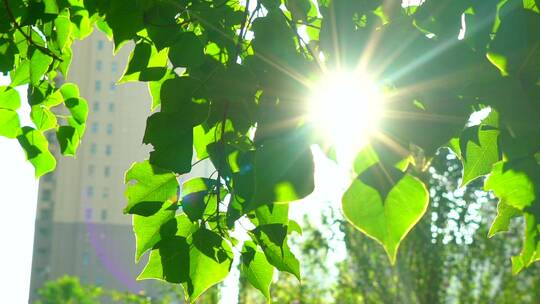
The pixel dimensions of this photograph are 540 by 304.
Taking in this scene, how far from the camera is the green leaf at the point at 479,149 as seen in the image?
2.12 feet

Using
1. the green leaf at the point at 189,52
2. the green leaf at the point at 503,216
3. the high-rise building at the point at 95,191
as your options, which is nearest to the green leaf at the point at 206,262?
the green leaf at the point at 189,52

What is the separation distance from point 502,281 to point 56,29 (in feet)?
28.8

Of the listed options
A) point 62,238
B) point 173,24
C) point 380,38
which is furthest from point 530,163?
point 62,238

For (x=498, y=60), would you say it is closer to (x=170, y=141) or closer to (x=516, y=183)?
(x=516, y=183)

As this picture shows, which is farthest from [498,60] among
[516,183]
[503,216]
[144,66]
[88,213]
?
[88,213]

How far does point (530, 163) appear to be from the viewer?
57 centimetres

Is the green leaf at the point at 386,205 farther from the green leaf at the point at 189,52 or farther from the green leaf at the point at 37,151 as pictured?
the green leaf at the point at 37,151

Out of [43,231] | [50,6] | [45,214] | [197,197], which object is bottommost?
[197,197]

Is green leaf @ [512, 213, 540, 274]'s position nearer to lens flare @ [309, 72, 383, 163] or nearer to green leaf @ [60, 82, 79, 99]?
lens flare @ [309, 72, 383, 163]

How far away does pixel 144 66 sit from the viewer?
0.91 meters

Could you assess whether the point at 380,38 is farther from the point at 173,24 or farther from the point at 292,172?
the point at 173,24

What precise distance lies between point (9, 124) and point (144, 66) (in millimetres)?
410

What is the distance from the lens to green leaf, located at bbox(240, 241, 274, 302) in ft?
2.65

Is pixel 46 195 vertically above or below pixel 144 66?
above
